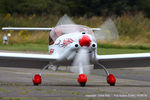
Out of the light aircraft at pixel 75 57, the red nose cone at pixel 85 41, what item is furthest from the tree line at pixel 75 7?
the red nose cone at pixel 85 41

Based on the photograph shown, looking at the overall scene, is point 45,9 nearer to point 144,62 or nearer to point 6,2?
point 6,2

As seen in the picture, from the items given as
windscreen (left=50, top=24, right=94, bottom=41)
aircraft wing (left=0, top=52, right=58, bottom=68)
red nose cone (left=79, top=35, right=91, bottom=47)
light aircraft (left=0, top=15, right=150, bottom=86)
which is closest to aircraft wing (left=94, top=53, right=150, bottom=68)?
light aircraft (left=0, top=15, right=150, bottom=86)

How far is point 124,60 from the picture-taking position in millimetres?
12289

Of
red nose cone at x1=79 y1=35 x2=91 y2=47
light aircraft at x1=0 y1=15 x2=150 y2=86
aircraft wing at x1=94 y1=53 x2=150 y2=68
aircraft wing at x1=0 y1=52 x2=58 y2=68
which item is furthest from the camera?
aircraft wing at x1=94 y1=53 x2=150 y2=68

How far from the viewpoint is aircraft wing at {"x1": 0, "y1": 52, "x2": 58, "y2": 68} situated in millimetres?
11344

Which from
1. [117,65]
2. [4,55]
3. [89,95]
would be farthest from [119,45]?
[89,95]

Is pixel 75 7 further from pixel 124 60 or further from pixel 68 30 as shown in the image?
pixel 68 30

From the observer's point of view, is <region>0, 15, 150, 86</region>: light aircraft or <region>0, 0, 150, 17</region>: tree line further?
<region>0, 0, 150, 17</region>: tree line

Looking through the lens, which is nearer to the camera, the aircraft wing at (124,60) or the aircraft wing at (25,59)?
the aircraft wing at (25,59)

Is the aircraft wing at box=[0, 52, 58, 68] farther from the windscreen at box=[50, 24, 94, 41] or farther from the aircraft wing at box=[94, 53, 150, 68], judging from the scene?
the aircraft wing at box=[94, 53, 150, 68]

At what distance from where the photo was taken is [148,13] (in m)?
59.2

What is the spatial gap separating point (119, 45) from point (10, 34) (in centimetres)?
866

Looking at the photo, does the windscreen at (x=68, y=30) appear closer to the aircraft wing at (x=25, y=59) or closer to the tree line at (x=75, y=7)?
the aircraft wing at (x=25, y=59)

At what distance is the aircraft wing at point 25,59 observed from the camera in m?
11.3
